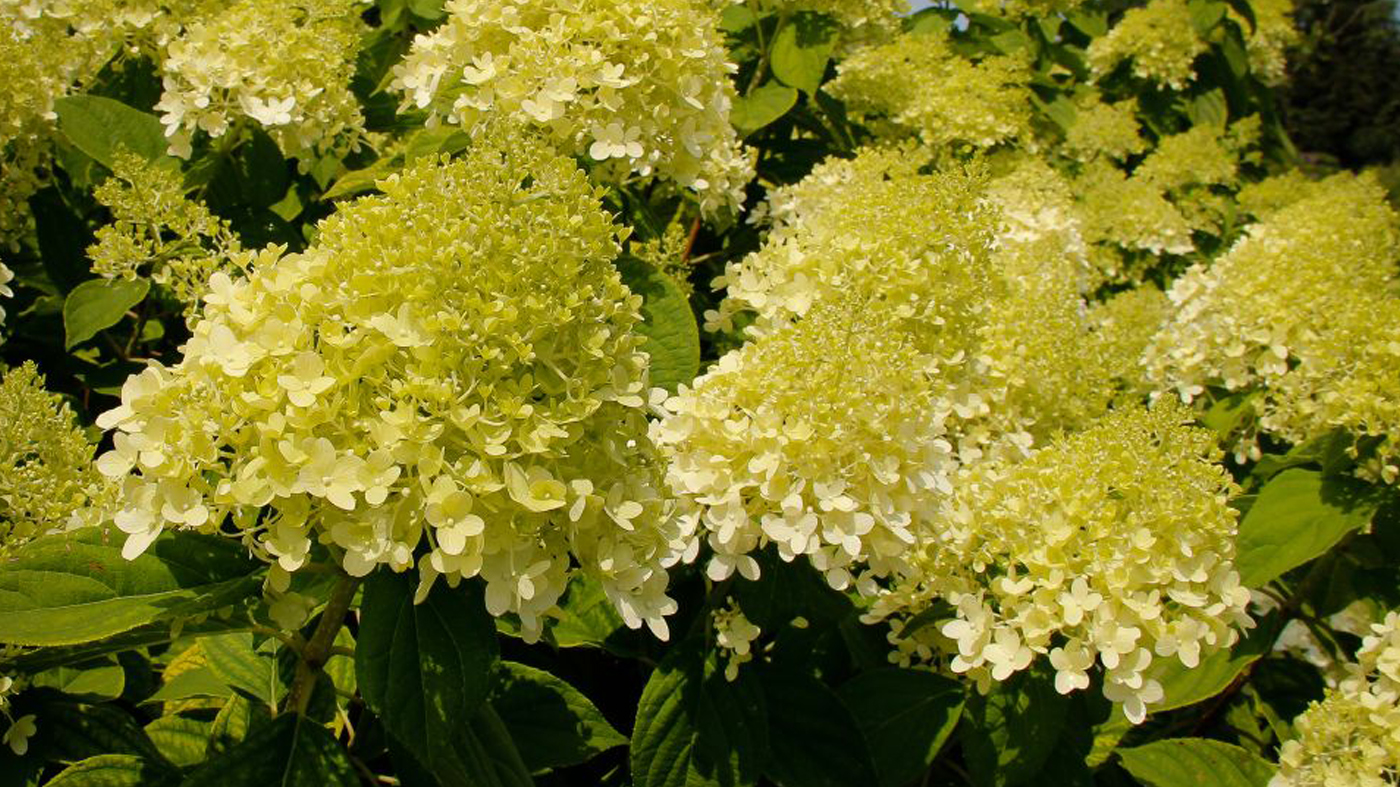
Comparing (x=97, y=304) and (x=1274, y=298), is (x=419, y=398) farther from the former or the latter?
(x=1274, y=298)

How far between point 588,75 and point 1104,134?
3364 mm

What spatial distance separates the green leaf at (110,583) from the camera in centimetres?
131

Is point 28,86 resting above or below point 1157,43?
above

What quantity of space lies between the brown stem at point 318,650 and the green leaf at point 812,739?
803 millimetres

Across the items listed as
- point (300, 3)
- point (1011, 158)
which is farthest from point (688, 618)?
point (1011, 158)

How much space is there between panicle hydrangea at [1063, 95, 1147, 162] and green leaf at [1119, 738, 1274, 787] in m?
3.21

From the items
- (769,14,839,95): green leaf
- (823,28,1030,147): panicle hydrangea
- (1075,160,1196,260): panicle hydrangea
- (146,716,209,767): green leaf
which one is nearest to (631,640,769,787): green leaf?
(146,716,209,767): green leaf

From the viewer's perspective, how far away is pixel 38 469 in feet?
5.34

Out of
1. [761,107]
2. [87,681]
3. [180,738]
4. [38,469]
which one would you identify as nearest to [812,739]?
[180,738]

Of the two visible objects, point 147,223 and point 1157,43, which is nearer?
point 147,223

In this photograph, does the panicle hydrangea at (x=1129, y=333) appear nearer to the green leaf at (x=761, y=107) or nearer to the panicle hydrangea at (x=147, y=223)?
the green leaf at (x=761, y=107)

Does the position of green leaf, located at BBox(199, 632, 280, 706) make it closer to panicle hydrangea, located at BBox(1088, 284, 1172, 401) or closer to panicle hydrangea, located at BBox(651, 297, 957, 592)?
panicle hydrangea, located at BBox(651, 297, 957, 592)

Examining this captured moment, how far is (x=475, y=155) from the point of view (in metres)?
1.37

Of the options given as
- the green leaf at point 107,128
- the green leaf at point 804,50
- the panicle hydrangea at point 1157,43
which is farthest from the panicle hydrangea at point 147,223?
the panicle hydrangea at point 1157,43
